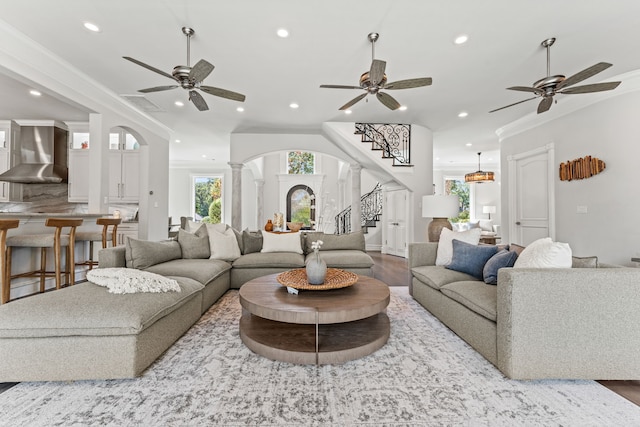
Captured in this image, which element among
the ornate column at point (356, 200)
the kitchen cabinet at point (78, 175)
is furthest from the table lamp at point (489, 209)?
the kitchen cabinet at point (78, 175)

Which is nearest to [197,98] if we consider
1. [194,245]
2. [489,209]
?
[194,245]

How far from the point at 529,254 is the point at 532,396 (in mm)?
1034

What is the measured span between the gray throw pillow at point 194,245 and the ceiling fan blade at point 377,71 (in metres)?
2.99

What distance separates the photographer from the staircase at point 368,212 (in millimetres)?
9102

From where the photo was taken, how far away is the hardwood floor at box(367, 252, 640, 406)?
1.71 meters

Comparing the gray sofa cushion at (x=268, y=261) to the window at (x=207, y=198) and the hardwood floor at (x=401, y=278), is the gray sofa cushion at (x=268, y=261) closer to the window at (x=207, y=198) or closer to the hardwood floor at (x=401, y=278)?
the hardwood floor at (x=401, y=278)

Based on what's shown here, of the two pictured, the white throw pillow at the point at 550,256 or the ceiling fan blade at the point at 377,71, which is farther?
the ceiling fan blade at the point at 377,71

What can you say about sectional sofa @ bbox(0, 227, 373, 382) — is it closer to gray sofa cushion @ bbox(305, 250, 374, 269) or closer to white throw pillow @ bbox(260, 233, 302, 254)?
white throw pillow @ bbox(260, 233, 302, 254)

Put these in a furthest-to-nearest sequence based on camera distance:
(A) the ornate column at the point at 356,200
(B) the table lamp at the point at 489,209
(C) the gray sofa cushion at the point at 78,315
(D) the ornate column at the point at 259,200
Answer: (D) the ornate column at the point at 259,200, (B) the table lamp at the point at 489,209, (A) the ornate column at the point at 356,200, (C) the gray sofa cushion at the point at 78,315

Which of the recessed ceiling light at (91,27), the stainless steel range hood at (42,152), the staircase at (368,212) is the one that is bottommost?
the staircase at (368,212)

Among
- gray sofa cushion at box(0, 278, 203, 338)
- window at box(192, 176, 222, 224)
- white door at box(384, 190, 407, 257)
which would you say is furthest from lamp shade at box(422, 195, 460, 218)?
window at box(192, 176, 222, 224)

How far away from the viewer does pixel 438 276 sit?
2916 millimetres

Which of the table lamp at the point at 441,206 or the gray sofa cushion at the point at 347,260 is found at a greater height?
the table lamp at the point at 441,206

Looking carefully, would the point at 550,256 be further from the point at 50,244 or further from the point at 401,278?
the point at 50,244
